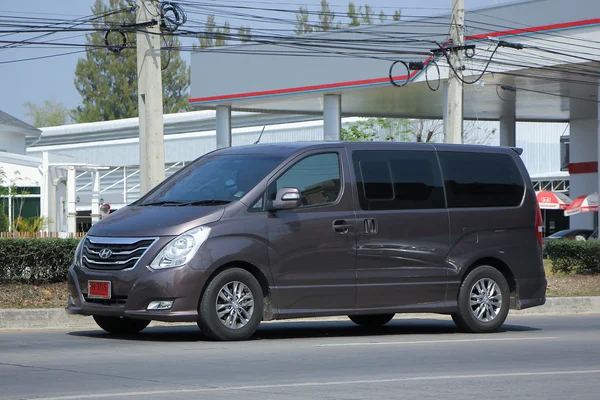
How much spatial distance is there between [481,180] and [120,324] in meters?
4.60

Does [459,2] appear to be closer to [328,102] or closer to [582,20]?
[582,20]

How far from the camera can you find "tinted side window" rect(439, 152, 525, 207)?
13.0 metres

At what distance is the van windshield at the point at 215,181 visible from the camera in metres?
11.6

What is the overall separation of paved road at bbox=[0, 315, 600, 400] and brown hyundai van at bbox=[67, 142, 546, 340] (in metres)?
0.39

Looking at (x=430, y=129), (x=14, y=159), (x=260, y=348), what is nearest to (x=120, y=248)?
(x=260, y=348)

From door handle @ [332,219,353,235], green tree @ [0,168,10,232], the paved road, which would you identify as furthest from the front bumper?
green tree @ [0,168,10,232]

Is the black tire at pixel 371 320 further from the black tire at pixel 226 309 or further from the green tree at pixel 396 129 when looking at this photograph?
the green tree at pixel 396 129

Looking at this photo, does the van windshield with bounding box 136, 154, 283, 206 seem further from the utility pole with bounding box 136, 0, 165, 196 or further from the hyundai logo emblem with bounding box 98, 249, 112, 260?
the utility pole with bounding box 136, 0, 165, 196

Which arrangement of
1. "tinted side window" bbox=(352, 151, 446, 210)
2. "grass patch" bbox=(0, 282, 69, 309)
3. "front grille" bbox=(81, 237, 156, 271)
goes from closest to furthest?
"front grille" bbox=(81, 237, 156, 271) → "tinted side window" bbox=(352, 151, 446, 210) → "grass patch" bbox=(0, 282, 69, 309)

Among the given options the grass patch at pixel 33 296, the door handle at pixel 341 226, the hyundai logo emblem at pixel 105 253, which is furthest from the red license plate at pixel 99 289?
the grass patch at pixel 33 296

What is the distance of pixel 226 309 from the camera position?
11.2 m

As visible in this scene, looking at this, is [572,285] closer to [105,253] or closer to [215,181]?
[215,181]

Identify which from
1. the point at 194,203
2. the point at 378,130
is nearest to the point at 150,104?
the point at 194,203

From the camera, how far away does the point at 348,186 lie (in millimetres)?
12078
